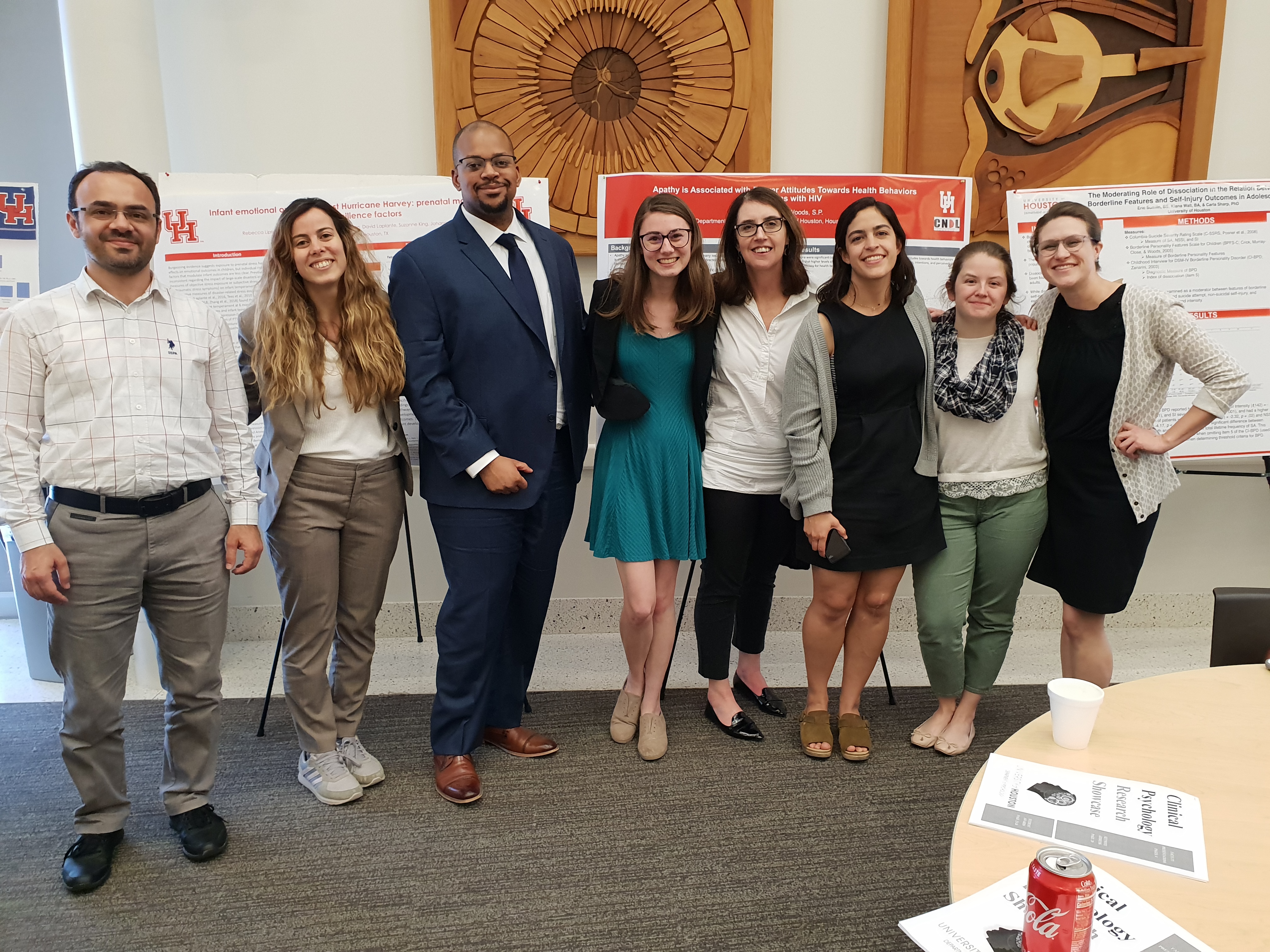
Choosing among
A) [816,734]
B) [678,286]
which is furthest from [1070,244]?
[816,734]

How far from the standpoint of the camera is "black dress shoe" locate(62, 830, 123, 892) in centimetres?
201

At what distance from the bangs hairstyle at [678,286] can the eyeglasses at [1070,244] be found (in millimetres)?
910

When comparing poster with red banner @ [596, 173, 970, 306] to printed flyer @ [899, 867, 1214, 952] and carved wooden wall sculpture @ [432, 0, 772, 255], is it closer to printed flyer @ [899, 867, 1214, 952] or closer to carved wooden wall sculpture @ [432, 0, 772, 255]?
carved wooden wall sculpture @ [432, 0, 772, 255]

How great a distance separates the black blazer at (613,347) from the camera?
7.90 feet

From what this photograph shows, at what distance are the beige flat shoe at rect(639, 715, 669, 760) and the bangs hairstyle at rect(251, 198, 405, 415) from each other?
1252 mm

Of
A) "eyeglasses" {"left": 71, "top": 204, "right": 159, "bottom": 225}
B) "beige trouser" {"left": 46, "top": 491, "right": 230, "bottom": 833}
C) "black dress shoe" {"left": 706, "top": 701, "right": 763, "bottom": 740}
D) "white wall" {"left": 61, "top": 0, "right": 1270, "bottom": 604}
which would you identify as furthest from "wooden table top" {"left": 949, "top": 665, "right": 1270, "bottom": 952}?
"white wall" {"left": 61, "top": 0, "right": 1270, "bottom": 604}

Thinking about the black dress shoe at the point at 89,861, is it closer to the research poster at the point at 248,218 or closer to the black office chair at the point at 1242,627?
the research poster at the point at 248,218

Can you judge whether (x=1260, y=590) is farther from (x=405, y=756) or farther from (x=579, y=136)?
(x=579, y=136)

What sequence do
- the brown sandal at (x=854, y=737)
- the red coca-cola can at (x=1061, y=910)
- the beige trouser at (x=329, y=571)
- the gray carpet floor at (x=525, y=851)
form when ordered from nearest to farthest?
1. the red coca-cola can at (x=1061, y=910)
2. the gray carpet floor at (x=525, y=851)
3. the beige trouser at (x=329, y=571)
4. the brown sandal at (x=854, y=737)

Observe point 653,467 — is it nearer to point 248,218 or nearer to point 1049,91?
point 248,218

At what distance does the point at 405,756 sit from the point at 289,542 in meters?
0.82

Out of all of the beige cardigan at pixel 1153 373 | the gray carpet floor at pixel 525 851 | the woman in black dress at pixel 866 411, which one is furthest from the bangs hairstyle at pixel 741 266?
the gray carpet floor at pixel 525 851

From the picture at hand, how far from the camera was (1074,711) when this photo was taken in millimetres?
1308

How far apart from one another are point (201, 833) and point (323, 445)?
3.34ft
